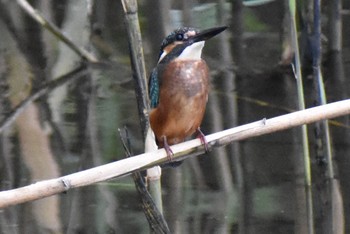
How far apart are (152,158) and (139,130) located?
2.63 metres

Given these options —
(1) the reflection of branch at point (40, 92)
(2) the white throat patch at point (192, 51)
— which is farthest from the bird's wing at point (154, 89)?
(1) the reflection of branch at point (40, 92)

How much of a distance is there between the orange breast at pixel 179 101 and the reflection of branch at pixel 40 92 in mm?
2260

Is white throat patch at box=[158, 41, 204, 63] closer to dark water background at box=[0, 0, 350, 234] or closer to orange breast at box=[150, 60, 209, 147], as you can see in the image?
orange breast at box=[150, 60, 209, 147]

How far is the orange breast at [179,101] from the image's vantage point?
4031 mm

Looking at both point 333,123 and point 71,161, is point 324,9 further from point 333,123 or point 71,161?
point 71,161

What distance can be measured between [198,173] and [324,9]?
2679 mm

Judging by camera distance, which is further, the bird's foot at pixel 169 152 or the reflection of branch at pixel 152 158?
the bird's foot at pixel 169 152

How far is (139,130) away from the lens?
20.1ft

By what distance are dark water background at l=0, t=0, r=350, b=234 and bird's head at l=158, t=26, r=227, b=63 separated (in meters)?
1.00

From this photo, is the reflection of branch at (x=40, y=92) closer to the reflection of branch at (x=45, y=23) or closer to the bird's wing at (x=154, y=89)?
the reflection of branch at (x=45, y=23)

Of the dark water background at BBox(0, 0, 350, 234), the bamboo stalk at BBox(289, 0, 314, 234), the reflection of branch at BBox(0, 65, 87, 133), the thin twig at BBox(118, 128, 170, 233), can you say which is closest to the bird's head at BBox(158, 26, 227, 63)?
the thin twig at BBox(118, 128, 170, 233)

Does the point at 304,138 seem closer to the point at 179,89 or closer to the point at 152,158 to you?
the point at 179,89

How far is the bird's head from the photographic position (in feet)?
13.2

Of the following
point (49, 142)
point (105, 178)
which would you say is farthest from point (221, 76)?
point (105, 178)
